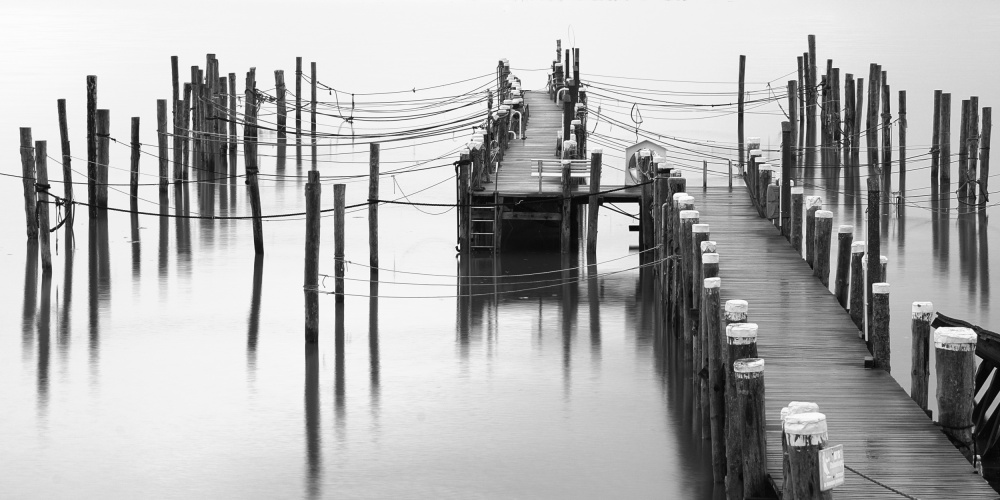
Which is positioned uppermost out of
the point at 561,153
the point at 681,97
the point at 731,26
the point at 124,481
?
the point at 731,26

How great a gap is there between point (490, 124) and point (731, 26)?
88.2 meters

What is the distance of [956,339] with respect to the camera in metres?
12.1

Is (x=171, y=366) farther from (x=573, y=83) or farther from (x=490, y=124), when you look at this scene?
(x=573, y=83)

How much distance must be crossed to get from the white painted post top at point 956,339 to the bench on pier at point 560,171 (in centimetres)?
1344

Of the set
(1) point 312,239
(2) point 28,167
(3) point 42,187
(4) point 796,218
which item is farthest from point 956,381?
(2) point 28,167

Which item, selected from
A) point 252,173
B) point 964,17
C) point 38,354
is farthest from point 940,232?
point 964,17

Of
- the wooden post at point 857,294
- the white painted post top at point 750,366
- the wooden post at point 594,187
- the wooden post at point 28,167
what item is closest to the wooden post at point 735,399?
the white painted post top at point 750,366

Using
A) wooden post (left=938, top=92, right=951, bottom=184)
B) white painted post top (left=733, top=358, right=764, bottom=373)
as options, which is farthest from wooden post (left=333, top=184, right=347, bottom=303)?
wooden post (left=938, top=92, right=951, bottom=184)

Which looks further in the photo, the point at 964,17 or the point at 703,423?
the point at 964,17

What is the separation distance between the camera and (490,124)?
28.0 metres

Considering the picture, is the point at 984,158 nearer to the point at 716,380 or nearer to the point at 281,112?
the point at 716,380

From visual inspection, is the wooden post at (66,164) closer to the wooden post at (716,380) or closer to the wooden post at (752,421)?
the wooden post at (716,380)

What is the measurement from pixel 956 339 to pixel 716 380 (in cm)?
242

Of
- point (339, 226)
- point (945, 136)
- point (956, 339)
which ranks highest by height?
point (945, 136)
